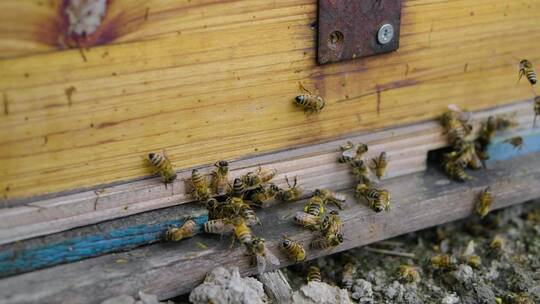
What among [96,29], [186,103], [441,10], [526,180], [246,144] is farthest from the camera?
[526,180]

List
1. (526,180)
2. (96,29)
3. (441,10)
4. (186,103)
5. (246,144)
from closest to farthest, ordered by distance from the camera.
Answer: (96,29)
(186,103)
(246,144)
(441,10)
(526,180)

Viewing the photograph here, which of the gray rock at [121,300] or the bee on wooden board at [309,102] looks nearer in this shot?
the gray rock at [121,300]

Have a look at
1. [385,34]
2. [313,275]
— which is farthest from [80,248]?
[385,34]

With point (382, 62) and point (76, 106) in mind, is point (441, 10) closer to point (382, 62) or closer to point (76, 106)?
point (382, 62)

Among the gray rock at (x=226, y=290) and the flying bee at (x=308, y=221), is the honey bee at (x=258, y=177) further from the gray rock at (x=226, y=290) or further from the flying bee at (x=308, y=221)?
the gray rock at (x=226, y=290)

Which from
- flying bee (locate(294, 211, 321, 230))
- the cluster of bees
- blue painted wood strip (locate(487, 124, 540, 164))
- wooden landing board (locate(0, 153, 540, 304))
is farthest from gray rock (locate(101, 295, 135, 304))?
blue painted wood strip (locate(487, 124, 540, 164))

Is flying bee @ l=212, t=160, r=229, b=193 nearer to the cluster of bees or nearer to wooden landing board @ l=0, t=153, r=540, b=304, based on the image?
wooden landing board @ l=0, t=153, r=540, b=304

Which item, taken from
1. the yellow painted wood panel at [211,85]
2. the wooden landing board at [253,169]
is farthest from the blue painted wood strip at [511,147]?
the yellow painted wood panel at [211,85]

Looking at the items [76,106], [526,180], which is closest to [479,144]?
[526,180]
